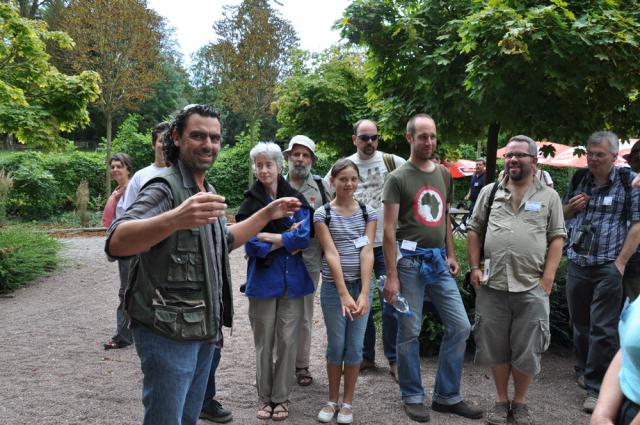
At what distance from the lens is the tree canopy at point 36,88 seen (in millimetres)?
8406

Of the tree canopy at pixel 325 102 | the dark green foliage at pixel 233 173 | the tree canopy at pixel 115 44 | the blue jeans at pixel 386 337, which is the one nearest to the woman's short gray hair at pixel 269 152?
the blue jeans at pixel 386 337

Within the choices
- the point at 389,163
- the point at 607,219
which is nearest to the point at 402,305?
the point at 389,163

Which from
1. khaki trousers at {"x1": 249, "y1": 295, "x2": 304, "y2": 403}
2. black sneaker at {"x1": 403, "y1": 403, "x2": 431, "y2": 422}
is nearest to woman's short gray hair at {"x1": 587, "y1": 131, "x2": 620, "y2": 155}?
black sneaker at {"x1": 403, "y1": 403, "x2": 431, "y2": 422}

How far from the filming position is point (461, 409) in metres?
4.05

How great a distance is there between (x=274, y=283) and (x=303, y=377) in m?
1.26

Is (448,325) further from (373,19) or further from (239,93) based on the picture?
(239,93)

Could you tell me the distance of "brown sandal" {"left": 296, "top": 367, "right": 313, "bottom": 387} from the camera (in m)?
4.68

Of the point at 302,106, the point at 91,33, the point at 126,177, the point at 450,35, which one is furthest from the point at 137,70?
the point at 450,35

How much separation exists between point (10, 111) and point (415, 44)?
699cm

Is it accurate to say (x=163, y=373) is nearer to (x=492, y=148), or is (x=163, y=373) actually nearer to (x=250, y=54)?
(x=492, y=148)

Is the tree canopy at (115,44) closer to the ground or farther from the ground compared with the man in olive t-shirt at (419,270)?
farther from the ground

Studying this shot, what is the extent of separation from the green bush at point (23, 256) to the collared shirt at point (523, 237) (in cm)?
779

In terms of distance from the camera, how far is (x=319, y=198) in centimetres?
466

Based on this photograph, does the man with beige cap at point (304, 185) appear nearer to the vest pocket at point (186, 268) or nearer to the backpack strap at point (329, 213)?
the backpack strap at point (329, 213)
